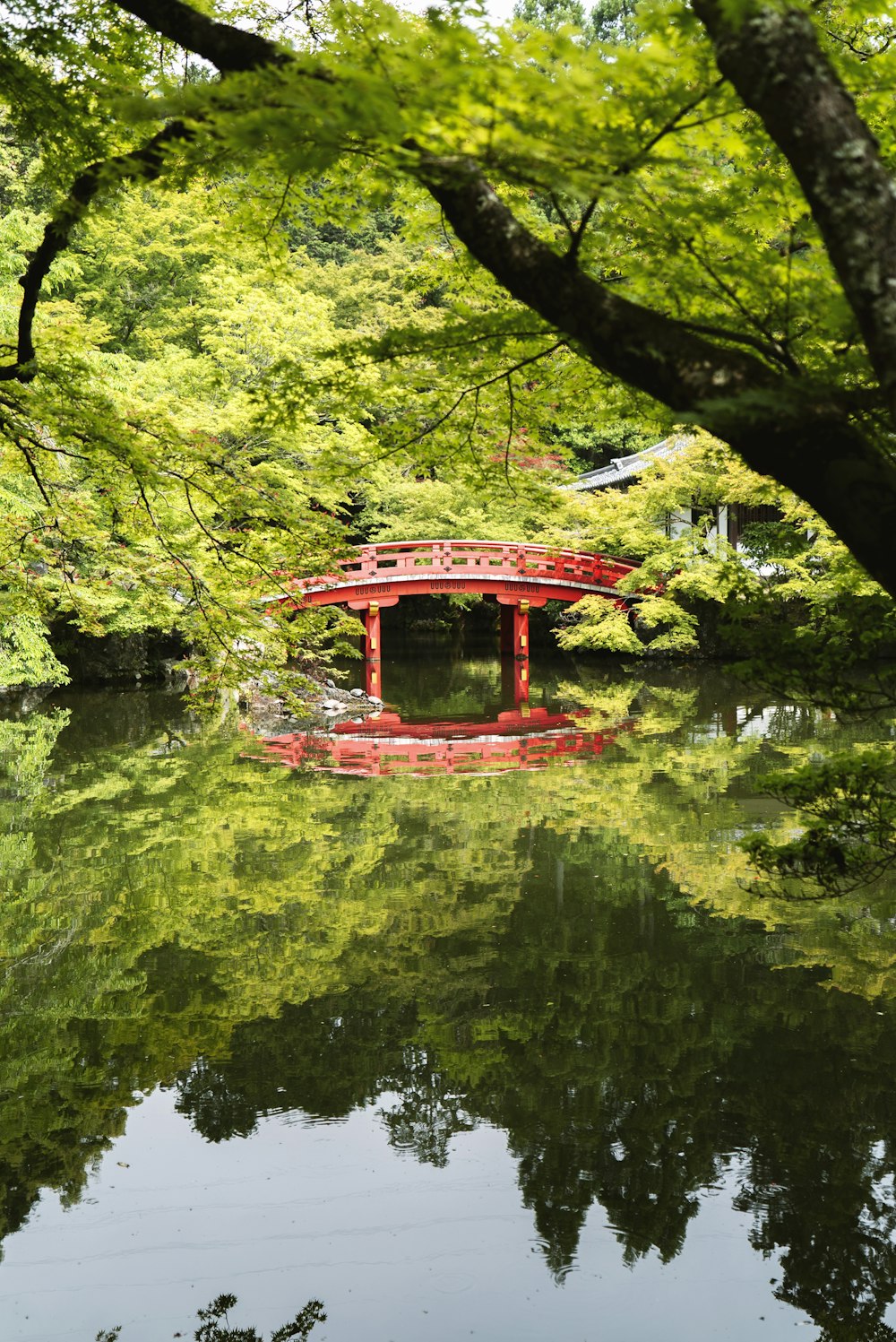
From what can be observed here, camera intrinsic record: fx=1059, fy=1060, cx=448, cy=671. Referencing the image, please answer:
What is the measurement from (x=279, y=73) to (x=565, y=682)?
654 inches

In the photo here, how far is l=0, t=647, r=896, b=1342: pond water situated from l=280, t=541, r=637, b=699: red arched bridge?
9.57 meters

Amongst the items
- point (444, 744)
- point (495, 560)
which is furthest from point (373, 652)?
point (444, 744)

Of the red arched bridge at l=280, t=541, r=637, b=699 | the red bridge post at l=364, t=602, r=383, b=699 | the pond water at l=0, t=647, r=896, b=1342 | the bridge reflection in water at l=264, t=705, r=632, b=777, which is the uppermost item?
the red arched bridge at l=280, t=541, r=637, b=699

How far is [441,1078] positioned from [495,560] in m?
16.4

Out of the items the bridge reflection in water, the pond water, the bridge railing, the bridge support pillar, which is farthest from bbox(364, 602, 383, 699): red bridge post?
the pond water

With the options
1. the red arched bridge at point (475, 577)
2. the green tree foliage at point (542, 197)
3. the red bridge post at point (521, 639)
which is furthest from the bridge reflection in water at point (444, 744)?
the green tree foliage at point (542, 197)

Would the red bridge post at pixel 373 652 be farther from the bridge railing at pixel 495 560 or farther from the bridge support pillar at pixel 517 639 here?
the bridge support pillar at pixel 517 639

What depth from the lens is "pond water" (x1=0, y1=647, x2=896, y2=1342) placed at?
10.9 ft

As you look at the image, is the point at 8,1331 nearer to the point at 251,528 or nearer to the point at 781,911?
the point at 251,528

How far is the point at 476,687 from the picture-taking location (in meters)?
18.3

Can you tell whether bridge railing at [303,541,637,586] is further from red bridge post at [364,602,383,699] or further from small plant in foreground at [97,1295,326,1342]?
small plant in foreground at [97,1295,326,1342]

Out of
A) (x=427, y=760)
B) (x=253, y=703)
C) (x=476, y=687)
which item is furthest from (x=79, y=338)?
(x=476, y=687)

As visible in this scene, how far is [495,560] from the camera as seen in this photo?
20.4 m

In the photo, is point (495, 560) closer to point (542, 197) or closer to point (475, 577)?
point (475, 577)
